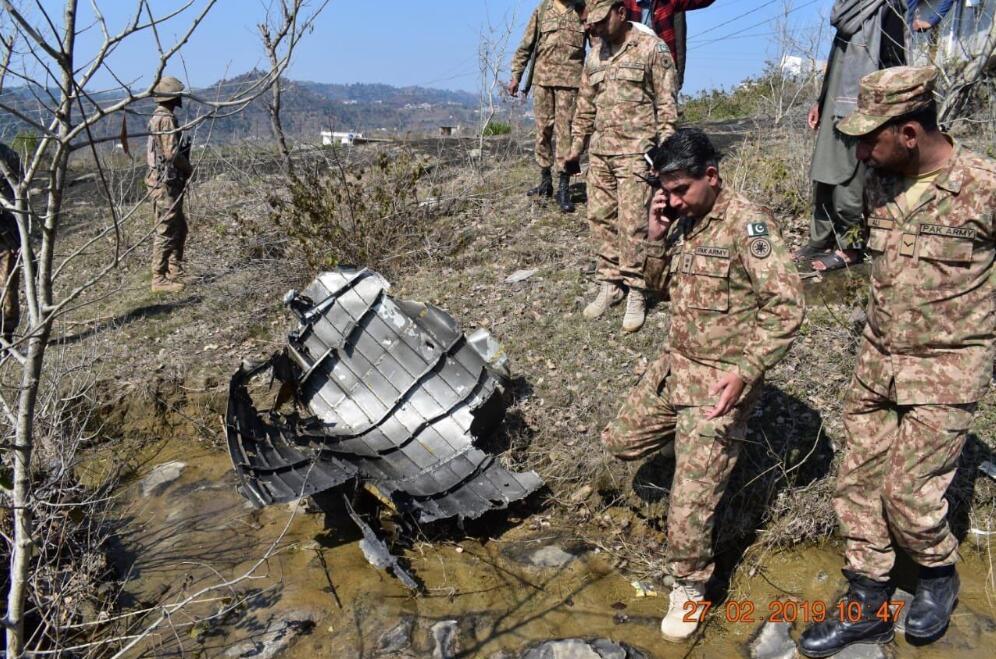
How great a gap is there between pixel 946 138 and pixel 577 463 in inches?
95.1

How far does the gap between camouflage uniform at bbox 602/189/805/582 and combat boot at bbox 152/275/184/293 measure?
5.76 meters

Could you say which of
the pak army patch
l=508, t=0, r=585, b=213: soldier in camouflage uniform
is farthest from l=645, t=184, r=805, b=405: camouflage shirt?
l=508, t=0, r=585, b=213: soldier in camouflage uniform

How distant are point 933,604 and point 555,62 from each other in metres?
5.29

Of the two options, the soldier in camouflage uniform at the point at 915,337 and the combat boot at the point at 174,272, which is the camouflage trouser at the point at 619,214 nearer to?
the soldier in camouflage uniform at the point at 915,337

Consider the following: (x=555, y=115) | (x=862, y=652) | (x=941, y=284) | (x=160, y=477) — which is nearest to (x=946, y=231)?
(x=941, y=284)

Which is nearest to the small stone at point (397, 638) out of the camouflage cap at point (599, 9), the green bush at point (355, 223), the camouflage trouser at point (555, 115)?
the camouflage cap at point (599, 9)

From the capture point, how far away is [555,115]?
688 centimetres

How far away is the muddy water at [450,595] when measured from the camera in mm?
3268

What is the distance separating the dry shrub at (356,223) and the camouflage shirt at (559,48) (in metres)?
1.57

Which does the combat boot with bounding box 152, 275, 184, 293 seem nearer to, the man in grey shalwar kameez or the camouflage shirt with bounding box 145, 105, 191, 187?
the camouflage shirt with bounding box 145, 105, 191, 187

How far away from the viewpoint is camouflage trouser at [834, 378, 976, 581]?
2.66 meters

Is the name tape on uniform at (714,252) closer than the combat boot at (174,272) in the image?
Yes

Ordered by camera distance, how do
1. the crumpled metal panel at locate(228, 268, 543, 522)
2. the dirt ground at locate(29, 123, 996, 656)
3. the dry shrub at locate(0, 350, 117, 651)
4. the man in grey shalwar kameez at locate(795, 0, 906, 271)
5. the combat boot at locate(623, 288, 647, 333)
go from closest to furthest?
the dry shrub at locate(0, 350, 117, 651) → the dirt ground at locate(29, 123, 996, 656) → the crumpled metal panel at locate(228, 268, 543, 522) → the man in grey shalwar kameez at locate(795, 0, 906, 271) → the combat boot at locate(623, 288, 647, 333)

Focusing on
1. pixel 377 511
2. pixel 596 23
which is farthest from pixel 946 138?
pixel 377 511
